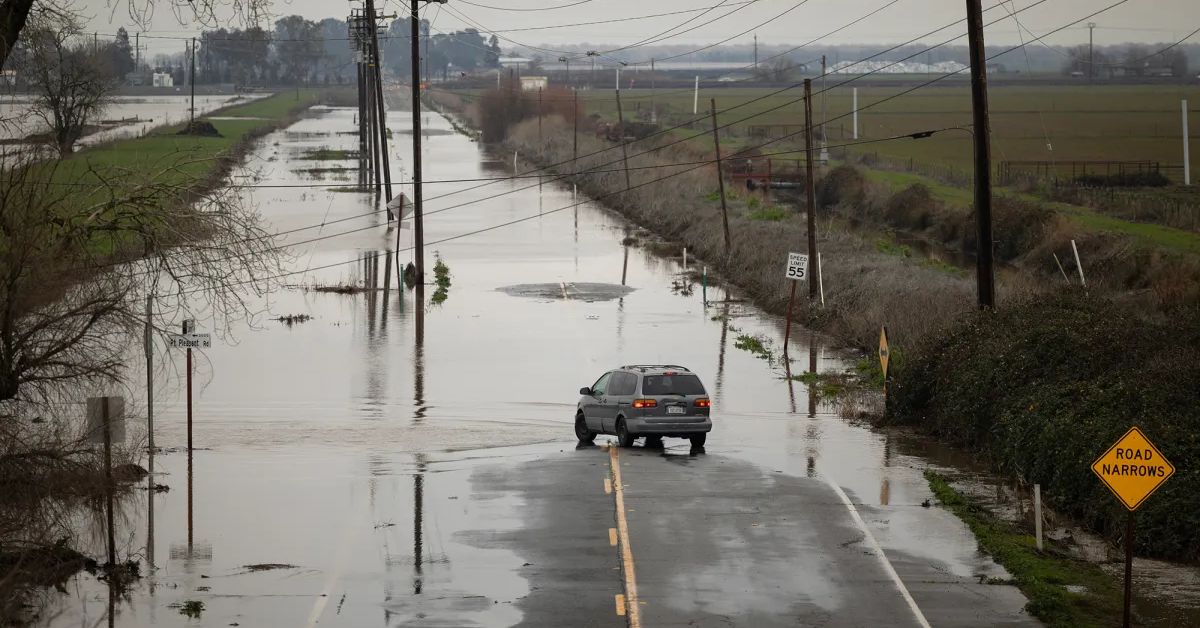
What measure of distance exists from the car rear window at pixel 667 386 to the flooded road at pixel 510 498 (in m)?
1.17

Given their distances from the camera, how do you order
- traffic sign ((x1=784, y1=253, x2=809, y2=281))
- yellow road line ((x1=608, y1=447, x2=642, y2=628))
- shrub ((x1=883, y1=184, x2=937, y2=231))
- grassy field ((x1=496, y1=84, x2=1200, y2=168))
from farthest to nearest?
grassy field ((x1=496, y1=84, x2=1200, y2=168))
shrub ((x1=883, y1=184, x2=937, y2=231))
traffic sign ((x1=784, y1=253, x2=809, y2=281))
yellow road line ((x1=608, y1=447, x2=642, y2=628))

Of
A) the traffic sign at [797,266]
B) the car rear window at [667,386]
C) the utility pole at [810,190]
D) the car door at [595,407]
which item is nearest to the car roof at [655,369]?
the car rear window at [667,386]

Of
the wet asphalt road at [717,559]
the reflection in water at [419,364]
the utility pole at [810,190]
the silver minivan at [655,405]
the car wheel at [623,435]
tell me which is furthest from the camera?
the utility pole at [810,190]

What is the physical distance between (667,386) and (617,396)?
1.08m

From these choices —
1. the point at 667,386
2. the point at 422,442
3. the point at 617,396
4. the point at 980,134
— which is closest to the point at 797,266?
the point at 980,134

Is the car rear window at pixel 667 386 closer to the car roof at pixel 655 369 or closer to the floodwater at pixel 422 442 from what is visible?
the car roof at pixel 655 369

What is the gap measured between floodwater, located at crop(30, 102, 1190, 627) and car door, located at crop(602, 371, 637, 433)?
96 cm

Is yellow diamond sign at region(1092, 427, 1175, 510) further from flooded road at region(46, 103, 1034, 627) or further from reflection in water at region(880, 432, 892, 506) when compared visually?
reflection in water at region(880, 432, 892, 506)

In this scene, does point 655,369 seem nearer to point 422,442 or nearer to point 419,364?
point 422,442

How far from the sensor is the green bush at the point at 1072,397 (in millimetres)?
20125

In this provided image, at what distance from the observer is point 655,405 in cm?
2817

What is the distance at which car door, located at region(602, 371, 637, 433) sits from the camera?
28578mm

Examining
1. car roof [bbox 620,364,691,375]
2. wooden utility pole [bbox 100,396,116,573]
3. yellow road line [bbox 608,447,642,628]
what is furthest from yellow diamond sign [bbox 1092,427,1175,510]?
car roof [bbox 620,364,691,375]

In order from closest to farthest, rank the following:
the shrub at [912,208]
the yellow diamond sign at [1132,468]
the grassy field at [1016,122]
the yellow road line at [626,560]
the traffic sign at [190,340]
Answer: the yellow diamond sign at [1132,468], the yellow road line at [626,560], the traffic sign at [190,340], the shrub at [912,208], the grassy field at [1016,122]
